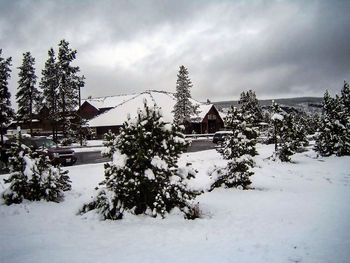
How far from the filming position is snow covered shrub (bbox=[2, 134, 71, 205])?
7266 mm

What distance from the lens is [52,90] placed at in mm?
40781

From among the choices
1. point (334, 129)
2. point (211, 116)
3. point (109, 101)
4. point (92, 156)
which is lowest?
point (92, 156)

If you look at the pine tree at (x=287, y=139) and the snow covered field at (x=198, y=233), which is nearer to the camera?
the snow covered field at (x=198, y=233)

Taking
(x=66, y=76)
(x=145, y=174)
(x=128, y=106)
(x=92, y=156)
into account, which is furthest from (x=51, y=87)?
(x=145, y=174)

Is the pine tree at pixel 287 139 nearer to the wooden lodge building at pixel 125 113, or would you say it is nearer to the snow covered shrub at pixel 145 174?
the snow covered shrub at pixel 145 174

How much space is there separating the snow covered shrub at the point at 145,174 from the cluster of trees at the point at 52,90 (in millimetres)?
27790

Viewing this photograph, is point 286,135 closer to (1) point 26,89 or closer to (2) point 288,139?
(2) point 288,139

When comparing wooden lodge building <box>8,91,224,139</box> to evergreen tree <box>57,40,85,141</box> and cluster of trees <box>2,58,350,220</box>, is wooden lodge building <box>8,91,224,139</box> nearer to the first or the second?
evergreen tree <box>57,40,85,141</box>

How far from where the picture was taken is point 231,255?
14.4 ft

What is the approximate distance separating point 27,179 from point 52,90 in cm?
3844

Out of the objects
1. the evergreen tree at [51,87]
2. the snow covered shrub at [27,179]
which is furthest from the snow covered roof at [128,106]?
the snow covered shrub at [27,179]

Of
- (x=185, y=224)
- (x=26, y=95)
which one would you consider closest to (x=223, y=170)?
(x=185, y=224)

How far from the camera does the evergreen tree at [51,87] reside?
35.7 m

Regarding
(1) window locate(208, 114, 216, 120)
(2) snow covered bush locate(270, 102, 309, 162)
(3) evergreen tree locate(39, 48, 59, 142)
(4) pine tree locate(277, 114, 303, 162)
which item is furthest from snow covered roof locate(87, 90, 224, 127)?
(4) pine tree locate(277, 114, 303, 162)
